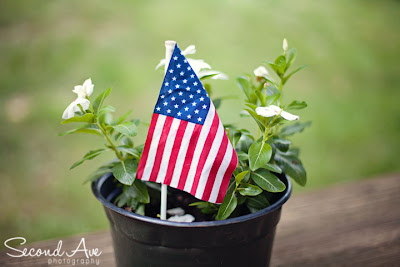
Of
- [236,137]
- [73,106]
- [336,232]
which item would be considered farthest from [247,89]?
[336,232]

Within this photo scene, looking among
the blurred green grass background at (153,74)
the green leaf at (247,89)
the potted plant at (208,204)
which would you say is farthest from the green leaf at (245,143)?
the blurred green grass background at (153,74)

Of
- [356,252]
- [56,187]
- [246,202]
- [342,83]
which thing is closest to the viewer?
[246,202]

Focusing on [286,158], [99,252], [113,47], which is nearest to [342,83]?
[113,47]

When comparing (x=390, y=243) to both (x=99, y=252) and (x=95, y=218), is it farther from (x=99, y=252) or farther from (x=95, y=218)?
(x=95, y=218)

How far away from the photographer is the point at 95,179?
1.09m

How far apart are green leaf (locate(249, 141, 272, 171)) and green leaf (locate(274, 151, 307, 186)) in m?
0.16

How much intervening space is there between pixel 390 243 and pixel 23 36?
3.21 m

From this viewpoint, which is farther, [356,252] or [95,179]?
[356,252]

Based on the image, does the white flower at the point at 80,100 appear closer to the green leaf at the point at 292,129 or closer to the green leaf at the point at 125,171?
the green leaf at the point at 125,171

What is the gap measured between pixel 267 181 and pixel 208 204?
7.3 inches

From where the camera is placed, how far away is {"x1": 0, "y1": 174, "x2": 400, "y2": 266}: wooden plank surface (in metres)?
1.24

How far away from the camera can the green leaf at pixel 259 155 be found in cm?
92

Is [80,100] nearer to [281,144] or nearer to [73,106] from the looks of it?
[73,106]

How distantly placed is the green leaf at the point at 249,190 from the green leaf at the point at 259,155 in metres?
0.07
